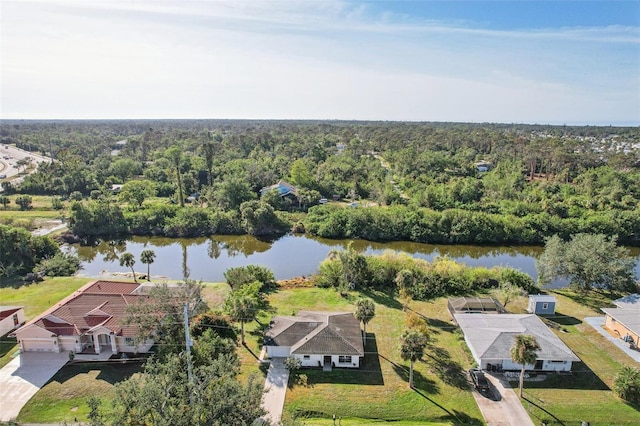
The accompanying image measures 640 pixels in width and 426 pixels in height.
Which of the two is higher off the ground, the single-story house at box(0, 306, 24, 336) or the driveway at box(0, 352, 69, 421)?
the single-story house at box(0, 306, 24, 336)

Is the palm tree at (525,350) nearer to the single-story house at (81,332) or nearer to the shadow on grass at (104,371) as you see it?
the shadow on grass at (104,371)

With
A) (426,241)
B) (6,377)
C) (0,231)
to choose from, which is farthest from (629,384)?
(0,231)

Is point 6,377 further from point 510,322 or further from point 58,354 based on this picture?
point 510,322

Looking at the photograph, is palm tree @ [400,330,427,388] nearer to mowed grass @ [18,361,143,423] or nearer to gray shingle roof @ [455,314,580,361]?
gray shingle roof @ [455,314,580,361]

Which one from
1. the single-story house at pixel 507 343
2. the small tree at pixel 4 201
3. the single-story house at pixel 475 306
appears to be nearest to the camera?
the single-story house at pixel 507 343

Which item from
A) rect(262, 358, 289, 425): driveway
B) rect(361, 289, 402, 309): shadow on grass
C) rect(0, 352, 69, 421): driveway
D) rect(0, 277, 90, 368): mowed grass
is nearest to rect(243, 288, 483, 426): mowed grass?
rect(262, 358, 289, 425): driveway

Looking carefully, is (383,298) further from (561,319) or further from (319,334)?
(561,319)

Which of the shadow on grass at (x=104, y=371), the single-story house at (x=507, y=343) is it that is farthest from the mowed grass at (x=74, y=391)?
the single-story house at (x=507, y=343)
